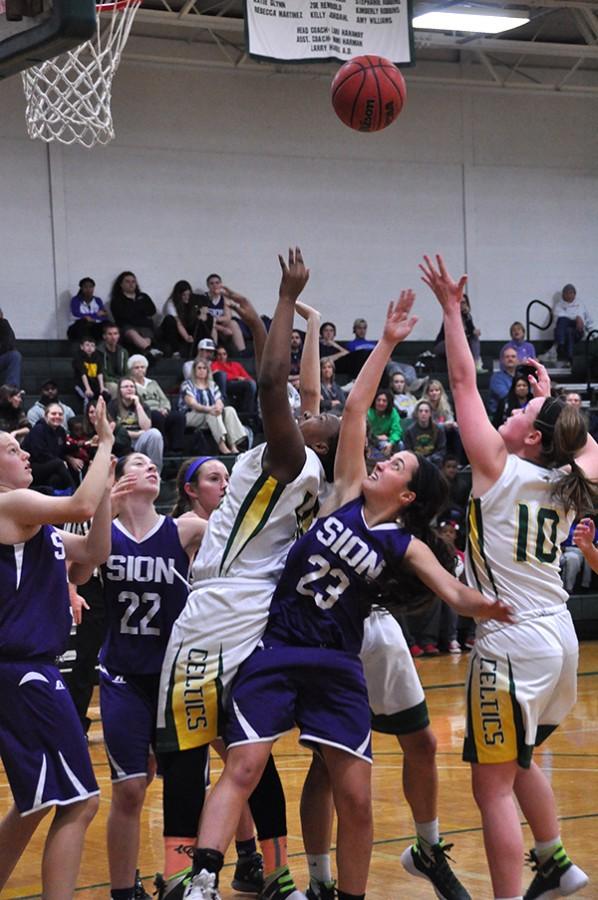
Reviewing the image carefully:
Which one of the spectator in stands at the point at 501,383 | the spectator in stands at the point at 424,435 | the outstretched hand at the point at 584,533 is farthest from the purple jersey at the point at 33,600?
the spectator in stands at the point at 501,383

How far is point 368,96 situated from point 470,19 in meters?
11.1

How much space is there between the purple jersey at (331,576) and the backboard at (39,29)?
6.15ft

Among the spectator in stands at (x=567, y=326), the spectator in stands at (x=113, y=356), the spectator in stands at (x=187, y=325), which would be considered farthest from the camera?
the spectator in stands at (x=567, y=326)

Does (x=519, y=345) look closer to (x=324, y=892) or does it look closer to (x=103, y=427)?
(x=324, y=892)

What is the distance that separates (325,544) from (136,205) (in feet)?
50.8

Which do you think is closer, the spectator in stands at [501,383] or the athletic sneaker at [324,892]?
the athletic sneaker at [324,892]

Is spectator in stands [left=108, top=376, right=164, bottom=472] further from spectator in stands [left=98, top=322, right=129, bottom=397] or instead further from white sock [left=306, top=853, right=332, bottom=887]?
white sock [left=306, top=853, right=332, bottom=887]

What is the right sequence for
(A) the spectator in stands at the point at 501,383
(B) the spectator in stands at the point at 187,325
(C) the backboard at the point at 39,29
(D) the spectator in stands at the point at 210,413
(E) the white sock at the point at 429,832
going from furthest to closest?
(B) the spectator in stands at the point at 187,325, (A) the spectator in stands at the point at 501,383, (D) the spectator in stands at the point at 210,413, (E) the white sock at the point at 429,832, (C) the backboard at the point at 39,29

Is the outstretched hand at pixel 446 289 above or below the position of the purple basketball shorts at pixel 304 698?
above

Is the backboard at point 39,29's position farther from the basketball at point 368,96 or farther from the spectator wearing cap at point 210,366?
the spectator wearing cap at point 210,366

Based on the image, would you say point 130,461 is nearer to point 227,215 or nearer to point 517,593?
point 517,593

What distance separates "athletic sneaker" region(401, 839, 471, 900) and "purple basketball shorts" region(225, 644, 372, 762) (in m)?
0.81

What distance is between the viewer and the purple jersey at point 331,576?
4.65 m

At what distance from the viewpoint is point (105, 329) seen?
16.8m
